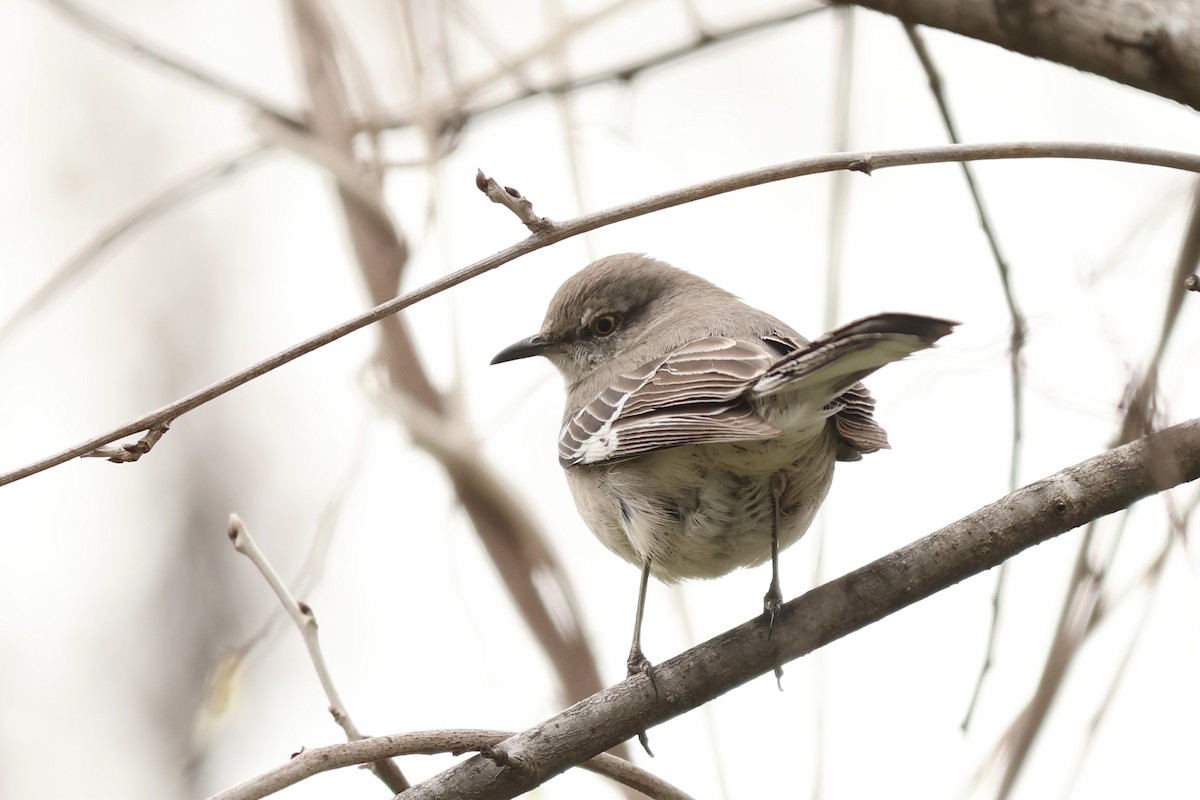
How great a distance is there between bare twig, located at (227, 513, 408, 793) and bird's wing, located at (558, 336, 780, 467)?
1.04m

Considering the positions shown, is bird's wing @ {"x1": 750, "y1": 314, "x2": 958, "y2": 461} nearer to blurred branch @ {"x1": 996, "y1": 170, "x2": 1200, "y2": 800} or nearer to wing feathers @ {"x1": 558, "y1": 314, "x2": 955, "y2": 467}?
wing feathers @ {"x1": 558, "y1": 314, "x2": 955, "y2": 467}

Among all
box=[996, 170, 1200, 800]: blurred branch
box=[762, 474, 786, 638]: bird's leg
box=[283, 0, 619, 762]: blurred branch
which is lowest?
box=[996, 170, 1200, 800]: blurred branch

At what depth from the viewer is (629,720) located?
255 cm

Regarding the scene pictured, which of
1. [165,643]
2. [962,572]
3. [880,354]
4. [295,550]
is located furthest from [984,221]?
[165,643]

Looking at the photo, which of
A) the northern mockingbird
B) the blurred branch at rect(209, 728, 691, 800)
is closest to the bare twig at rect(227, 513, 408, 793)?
the blurred branch at rect(209, 728, 691, 800)

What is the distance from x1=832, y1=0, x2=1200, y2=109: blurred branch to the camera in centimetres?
222

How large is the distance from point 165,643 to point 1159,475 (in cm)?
701

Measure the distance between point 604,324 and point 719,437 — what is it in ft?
6.58

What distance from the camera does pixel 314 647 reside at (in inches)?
106

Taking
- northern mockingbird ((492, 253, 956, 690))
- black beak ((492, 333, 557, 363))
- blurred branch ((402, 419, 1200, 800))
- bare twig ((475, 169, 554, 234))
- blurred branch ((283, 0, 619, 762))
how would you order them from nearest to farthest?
bare twig ((475, 169, 554, 234)) → blurred branch ((402, 419, 1200, 800)) → northern mockingbird ((492, 253, 956, 690)) → blurred branch ((283, 0, 619, 762)) → black beak ((492, 333, 557, 363))

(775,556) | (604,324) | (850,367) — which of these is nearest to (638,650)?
(775,556)

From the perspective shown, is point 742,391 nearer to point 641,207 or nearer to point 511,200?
point 641,207

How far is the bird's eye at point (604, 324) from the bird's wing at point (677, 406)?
2.75ft

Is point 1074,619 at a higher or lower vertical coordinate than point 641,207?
lower
